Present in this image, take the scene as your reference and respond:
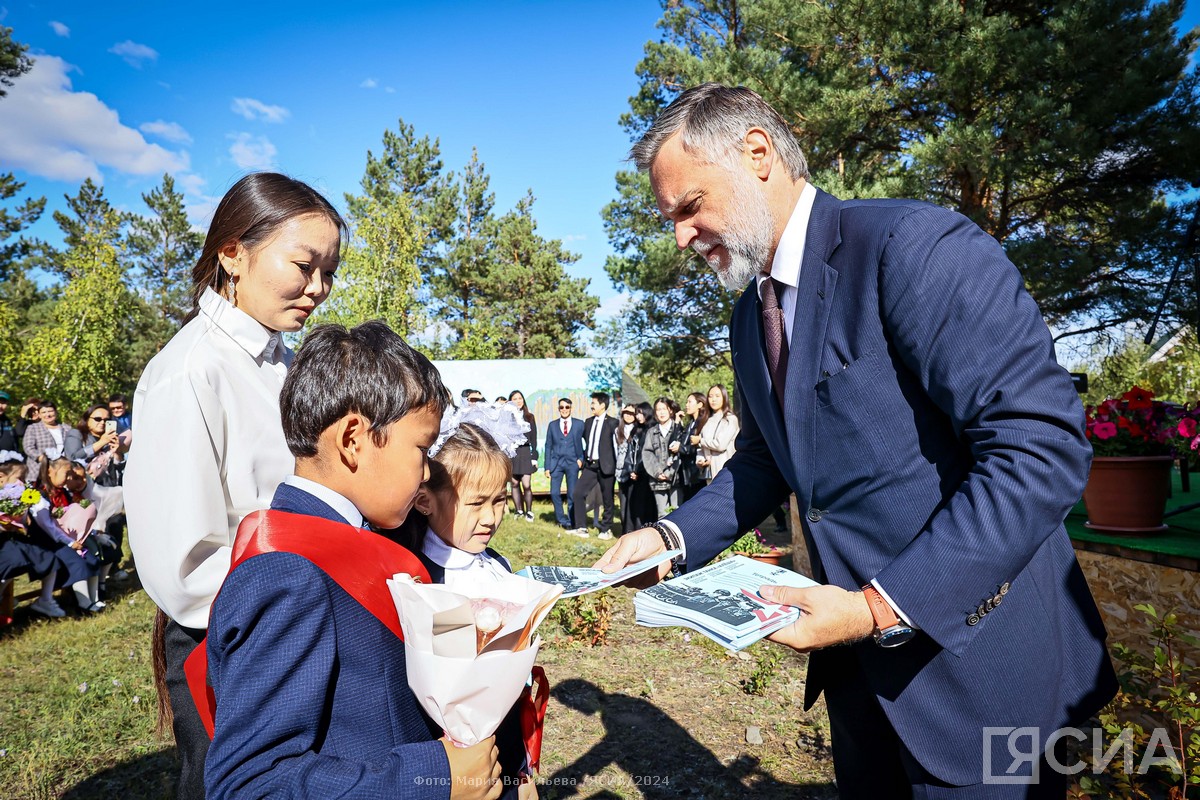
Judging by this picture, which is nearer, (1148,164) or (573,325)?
(1148,164)

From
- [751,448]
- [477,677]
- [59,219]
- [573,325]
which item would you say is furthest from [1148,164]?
[59,219]

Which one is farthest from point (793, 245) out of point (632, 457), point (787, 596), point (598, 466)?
point (598, 466)

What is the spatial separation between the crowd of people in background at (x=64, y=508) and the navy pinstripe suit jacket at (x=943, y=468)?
5969 millimetres

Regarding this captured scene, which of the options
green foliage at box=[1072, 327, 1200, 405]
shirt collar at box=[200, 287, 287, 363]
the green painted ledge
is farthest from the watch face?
green foliage at box=[1072, 327, 1200, 405]

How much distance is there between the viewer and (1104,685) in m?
1.67

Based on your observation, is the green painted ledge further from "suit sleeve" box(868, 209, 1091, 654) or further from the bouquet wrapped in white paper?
the bouquet wrapped in white paper

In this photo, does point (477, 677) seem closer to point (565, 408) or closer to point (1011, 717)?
point (1011, 717)

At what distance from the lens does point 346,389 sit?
4.96 ft

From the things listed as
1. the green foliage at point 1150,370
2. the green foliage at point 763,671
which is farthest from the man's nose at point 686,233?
the green foliage at point 1150,370

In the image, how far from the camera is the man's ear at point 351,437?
151cm

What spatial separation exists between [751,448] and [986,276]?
3.30ft

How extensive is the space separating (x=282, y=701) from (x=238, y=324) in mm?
1068

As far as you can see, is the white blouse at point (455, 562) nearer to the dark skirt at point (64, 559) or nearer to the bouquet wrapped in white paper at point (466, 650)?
the bouquet wrapped in white paper at point (466, 650)

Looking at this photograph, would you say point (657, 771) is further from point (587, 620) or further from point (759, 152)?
point (759, 152)
